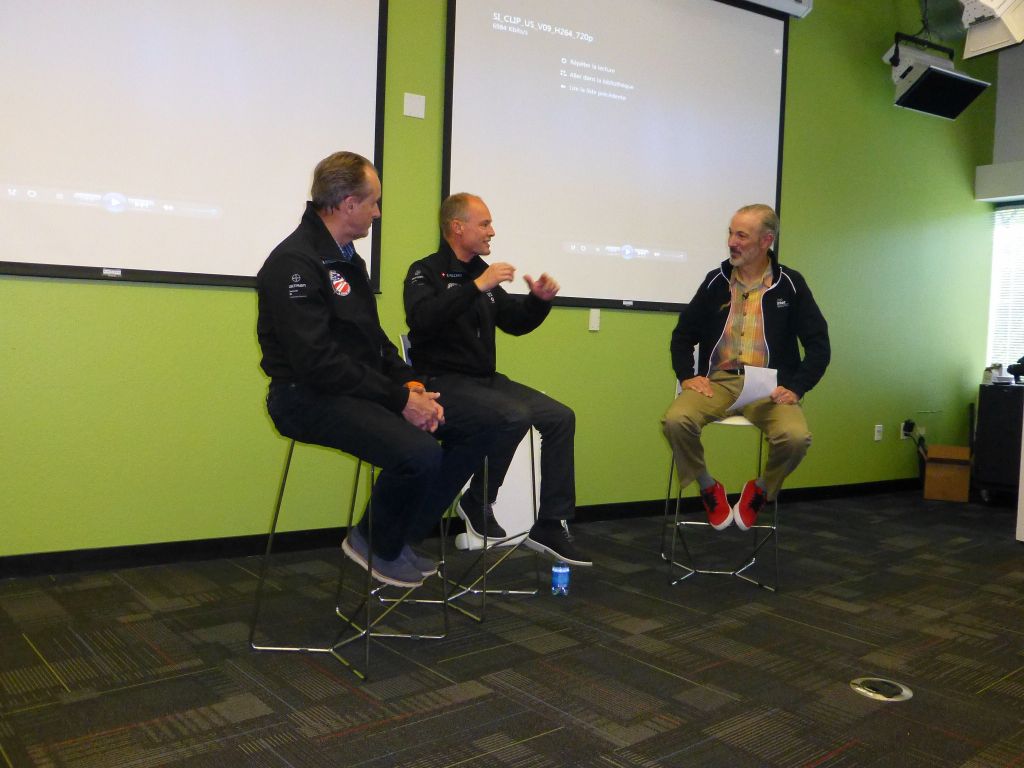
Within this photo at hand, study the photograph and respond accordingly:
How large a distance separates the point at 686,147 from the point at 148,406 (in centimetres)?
281

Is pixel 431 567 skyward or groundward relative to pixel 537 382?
groundward

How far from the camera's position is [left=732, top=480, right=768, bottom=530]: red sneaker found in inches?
124

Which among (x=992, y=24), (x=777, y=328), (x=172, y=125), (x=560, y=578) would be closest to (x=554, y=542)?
(x=560, y=578)

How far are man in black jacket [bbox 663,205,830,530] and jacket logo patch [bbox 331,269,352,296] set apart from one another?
4.56 ft

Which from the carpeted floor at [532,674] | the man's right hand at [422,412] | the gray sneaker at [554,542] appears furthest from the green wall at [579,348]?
the man's right hand at [422,412]

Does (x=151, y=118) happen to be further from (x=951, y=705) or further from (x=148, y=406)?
(x=951, y=705)

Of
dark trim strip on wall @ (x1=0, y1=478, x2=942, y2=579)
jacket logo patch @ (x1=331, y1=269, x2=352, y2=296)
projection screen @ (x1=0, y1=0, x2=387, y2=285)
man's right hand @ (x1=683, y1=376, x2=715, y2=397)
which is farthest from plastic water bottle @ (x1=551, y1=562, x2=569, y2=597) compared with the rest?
projection screen @ (x1=0, y1=0, x2=387, y2=285)

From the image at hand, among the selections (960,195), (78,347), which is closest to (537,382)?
(78,347)

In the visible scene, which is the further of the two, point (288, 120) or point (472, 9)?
point (472, 9)

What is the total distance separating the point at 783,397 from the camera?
3.16m

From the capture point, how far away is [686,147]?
4.37 meters

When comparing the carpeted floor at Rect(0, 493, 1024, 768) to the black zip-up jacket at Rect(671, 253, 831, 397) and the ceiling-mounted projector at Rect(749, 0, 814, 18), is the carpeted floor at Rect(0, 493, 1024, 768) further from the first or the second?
the ceiling-mounted projector at Rect(749, 0, 814, 18)

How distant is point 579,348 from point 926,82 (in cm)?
274

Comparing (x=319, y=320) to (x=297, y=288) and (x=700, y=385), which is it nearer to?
(x=297, y=288)
